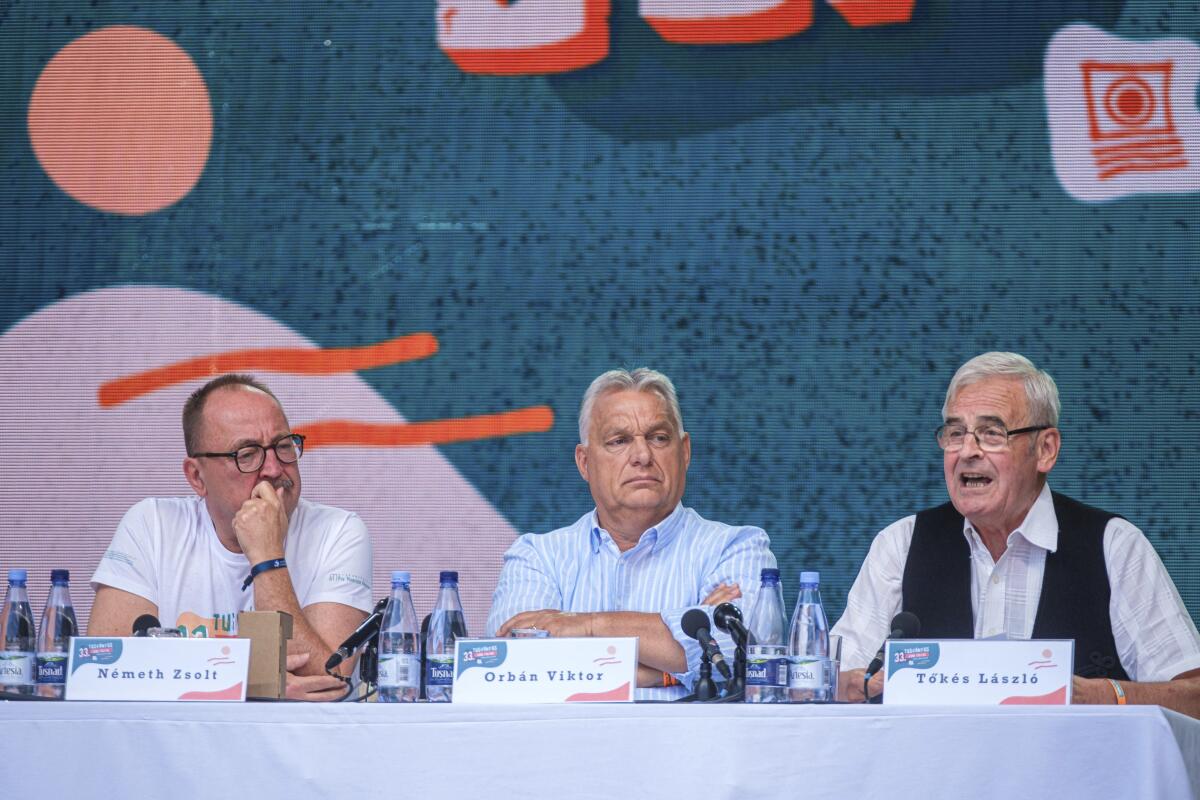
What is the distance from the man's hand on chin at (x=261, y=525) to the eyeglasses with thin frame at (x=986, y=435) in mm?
1260

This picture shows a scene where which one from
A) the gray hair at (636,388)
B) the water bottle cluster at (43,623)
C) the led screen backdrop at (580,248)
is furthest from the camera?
the led screen backdrop at (580,248)

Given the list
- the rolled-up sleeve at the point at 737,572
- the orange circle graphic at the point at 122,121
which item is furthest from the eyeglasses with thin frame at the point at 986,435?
the orange circle graphic at the point at 122,121

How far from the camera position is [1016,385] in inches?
104

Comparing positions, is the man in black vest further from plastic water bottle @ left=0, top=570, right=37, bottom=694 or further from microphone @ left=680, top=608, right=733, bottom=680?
plastic water bottle @ left=0, top=570, right=37, bottom=694

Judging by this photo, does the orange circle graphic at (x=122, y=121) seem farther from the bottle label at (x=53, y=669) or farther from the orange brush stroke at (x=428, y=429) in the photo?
the bottle label at (x=53, y=669)

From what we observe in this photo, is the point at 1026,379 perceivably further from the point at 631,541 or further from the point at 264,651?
the point at 264,651

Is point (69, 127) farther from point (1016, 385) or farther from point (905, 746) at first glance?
point (905, 746)

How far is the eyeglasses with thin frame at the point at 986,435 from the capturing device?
2.60 metres

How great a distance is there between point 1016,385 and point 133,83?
2.41 metres

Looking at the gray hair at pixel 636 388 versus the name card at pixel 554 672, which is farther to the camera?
the gray hair at pixel 636 388

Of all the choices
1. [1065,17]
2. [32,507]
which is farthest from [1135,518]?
[32,507]

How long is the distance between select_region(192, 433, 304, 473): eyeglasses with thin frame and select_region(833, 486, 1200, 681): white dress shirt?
113cm

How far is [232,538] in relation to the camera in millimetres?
2807

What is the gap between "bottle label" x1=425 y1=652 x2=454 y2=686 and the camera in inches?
79.3
